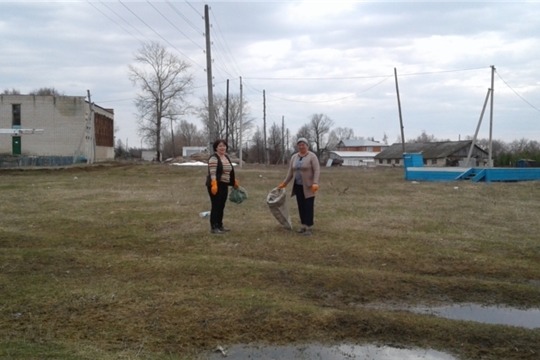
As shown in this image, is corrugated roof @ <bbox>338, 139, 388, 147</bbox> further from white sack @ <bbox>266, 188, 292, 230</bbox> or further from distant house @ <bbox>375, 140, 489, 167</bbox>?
white sack @ <bbox>266, 188, 292, 230</bbox>

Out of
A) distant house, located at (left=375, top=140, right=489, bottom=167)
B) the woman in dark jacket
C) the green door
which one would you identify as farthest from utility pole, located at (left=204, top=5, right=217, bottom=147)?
distant house, located at (left=375, top=140, right=489, bottom=167)

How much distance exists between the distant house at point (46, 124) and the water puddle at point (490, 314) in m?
56.7

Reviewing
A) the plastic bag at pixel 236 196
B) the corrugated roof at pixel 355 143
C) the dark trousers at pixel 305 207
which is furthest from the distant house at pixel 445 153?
the dark trousers at pixel 305 207

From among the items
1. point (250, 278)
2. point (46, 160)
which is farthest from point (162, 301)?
point (46, 160)

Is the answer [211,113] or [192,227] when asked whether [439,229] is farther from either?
[211,113]

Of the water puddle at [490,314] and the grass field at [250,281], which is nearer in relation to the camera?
the grass field at [250,281]

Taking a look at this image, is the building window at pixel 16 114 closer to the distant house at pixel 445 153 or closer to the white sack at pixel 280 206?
the distant house at pixel 445 153

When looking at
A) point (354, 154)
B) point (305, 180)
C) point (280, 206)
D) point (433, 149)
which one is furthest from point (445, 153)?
point (305, 180)

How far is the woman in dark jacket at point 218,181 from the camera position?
29.2 ft

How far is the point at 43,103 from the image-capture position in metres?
58.6

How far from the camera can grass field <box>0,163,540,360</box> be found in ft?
14.5

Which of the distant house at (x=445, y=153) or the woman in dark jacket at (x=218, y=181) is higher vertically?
the distant house at (x=445, y=153)

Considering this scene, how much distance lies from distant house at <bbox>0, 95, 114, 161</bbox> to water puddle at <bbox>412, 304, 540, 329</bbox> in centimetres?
5671

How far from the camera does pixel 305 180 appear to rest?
903cm
